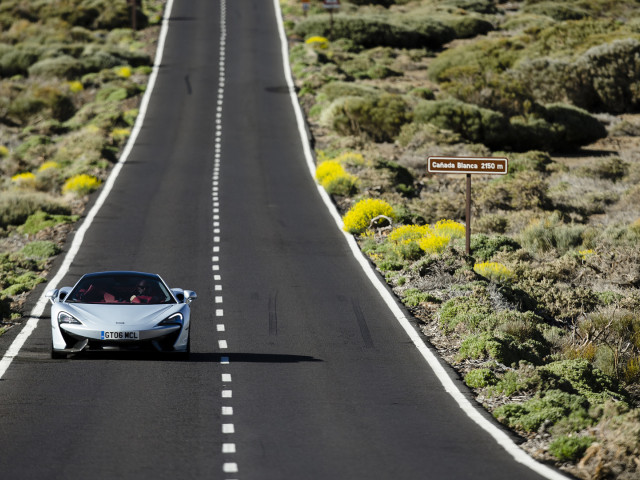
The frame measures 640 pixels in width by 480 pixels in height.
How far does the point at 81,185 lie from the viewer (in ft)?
117

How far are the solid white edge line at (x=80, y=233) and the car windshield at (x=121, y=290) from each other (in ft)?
5.20

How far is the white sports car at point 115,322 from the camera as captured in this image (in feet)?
48.5

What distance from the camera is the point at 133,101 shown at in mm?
A: 53906

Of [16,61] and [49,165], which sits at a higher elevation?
[16,61]

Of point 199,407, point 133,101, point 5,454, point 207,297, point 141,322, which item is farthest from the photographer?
point 133,101

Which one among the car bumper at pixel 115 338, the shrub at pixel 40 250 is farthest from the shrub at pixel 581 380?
the shrub at pixel 40 250

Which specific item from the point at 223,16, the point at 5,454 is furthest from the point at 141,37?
the point at 5,454

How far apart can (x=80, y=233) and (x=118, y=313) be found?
47.7 feet

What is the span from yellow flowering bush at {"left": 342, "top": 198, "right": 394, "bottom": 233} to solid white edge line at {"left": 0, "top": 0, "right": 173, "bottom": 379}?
25.6 feet

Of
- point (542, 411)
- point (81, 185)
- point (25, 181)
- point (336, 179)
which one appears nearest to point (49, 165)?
point (25, 181)

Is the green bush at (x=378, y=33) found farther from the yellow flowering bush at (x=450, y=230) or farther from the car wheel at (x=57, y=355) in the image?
the car wheel at (x=57, y=355)

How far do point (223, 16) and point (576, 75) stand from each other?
34.8m

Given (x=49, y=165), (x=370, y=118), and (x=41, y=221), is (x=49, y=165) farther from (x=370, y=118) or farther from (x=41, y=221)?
(x=370, y=118)

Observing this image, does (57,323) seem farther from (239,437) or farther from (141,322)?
(239,437)
